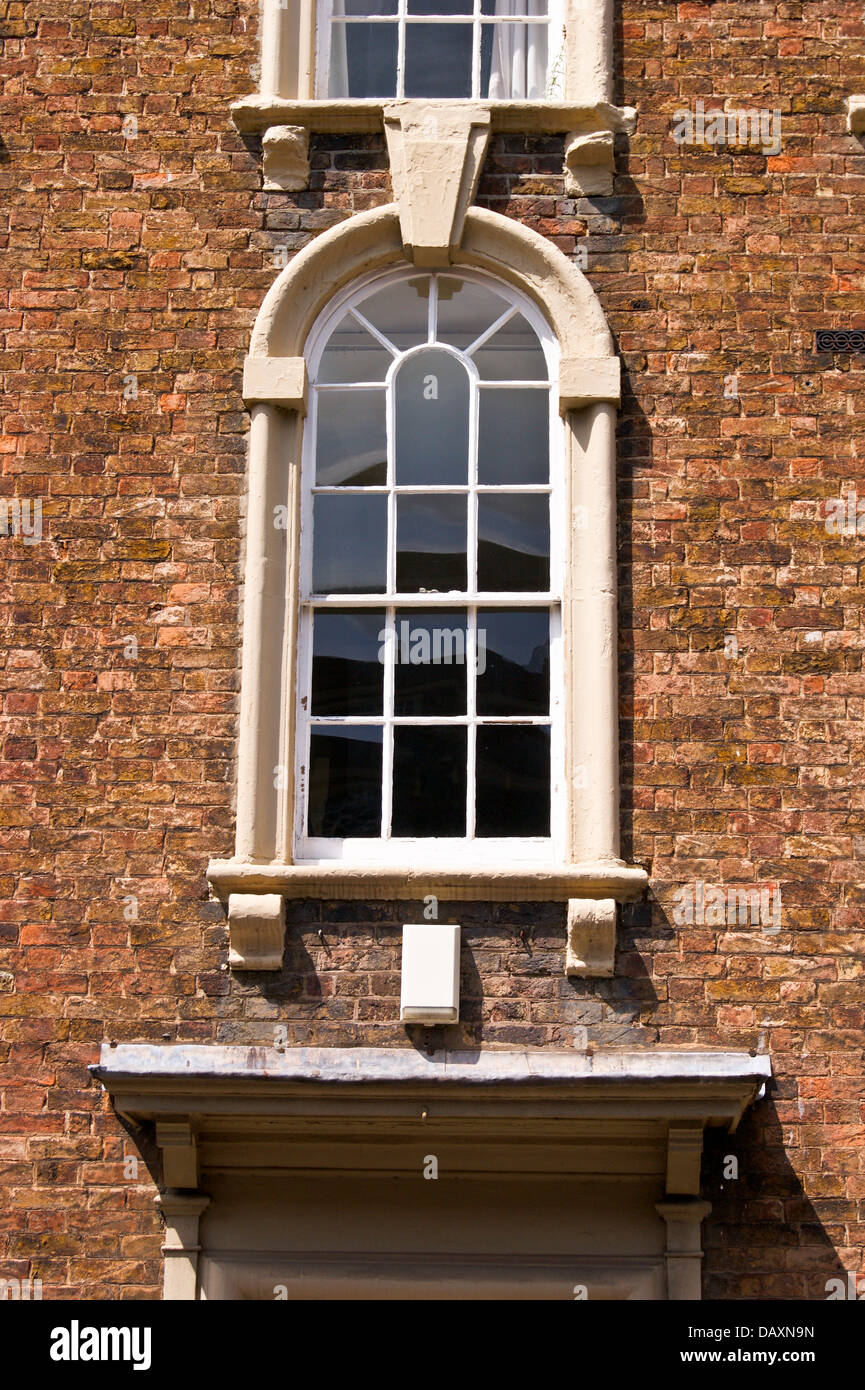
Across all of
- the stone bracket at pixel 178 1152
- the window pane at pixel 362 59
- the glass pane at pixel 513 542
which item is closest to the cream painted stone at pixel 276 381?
the glass pane at pixel 513 542

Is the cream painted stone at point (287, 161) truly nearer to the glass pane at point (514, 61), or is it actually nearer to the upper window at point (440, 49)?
the upper window at point (440, 49)

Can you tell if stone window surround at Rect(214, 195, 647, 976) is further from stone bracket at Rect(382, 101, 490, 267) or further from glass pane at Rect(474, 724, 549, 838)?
glass pane at Rect(474, 724, 549, 838)

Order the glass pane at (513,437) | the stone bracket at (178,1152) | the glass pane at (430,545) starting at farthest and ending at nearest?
the glass pane at (513,437) < the glass pane at (430,545) < the stone bracket at (178,1152)

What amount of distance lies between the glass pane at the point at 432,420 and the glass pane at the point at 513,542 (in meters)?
0.19

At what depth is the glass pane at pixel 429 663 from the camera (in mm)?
6738

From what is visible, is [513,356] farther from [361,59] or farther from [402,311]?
[361,59]

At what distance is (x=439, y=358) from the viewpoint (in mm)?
7105

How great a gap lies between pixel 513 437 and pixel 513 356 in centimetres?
37

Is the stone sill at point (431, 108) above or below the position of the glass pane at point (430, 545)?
above

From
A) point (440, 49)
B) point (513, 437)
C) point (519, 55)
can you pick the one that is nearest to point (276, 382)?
point (513, 437)

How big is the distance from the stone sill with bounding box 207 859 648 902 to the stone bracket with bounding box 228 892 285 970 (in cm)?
5

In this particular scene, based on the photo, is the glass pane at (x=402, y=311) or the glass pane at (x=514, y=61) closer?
the glass pane at (x=402, y=311)

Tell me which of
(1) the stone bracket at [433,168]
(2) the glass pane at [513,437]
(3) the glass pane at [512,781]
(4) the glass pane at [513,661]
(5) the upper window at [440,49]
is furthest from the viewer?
(5) the upper window at [440,49]
